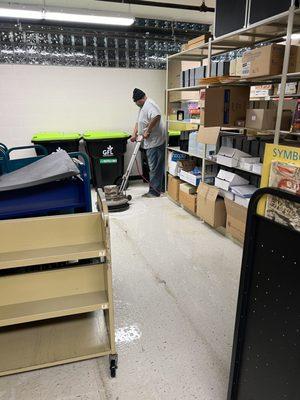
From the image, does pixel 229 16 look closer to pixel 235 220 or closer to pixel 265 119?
pixel 265 119

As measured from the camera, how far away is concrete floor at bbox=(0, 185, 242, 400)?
155 centimetres

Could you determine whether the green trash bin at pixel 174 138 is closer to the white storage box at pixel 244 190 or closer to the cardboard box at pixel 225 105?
the cardboard box at pixel 225 105

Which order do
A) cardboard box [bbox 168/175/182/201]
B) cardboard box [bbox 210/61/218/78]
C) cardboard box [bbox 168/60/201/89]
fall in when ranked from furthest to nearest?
cardboard box [bbox 168/60/201/89] < cardboard box [bbox 168/175/182/201] < cardboard box [bbox 210/61/218/78]

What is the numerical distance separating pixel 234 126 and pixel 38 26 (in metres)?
3.41

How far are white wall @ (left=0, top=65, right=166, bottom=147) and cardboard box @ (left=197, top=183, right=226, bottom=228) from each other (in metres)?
2.66

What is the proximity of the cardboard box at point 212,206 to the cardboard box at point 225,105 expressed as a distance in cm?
71

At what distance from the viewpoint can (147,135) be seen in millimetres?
4484

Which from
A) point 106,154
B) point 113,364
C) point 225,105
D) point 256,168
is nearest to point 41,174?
point 113,364

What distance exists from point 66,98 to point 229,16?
10.2ft

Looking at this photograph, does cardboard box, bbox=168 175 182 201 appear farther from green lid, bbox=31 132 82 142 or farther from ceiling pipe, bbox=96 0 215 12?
ceiling pipe, bbox=96 0 215 12

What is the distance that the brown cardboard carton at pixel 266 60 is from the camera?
2432 millimetres

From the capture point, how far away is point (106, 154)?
5109mm

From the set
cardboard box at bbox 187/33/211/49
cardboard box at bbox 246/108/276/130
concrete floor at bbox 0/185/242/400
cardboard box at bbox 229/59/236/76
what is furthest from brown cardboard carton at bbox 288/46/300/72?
concrete floor at bbox 0/185/242/400

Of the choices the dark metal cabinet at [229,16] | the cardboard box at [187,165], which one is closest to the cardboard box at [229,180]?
the cardboard box at [187,165]
